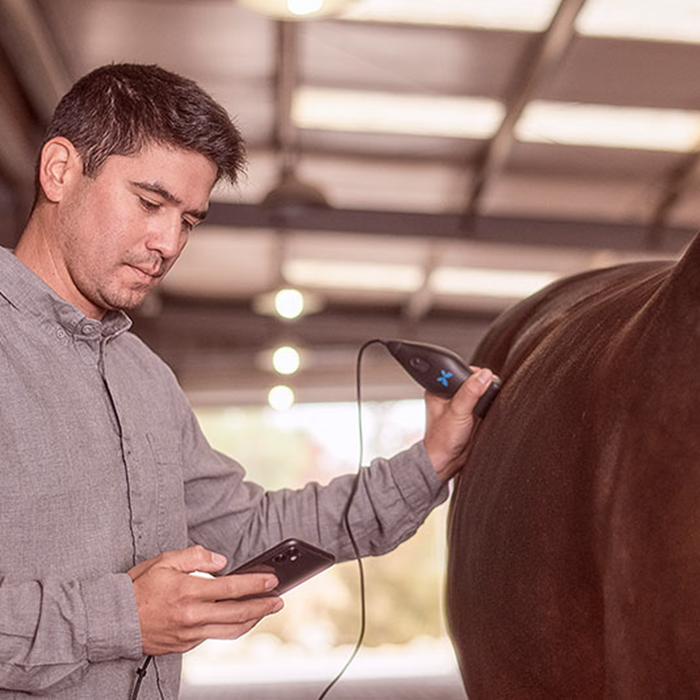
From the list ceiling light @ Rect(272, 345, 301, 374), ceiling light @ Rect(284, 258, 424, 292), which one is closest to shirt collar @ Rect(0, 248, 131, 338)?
ceiling light @ Rect(284, 258, 424, 292)

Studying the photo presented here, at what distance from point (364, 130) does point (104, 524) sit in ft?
19.1

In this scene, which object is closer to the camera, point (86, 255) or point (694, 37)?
point (86, 255)

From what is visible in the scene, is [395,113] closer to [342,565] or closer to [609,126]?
[609,126]

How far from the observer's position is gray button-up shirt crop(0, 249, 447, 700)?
1317 mm

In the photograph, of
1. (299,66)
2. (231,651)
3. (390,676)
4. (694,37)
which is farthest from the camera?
(231,651)

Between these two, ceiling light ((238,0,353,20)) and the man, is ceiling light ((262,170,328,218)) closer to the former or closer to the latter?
ceiling light ((238,0,353,20))

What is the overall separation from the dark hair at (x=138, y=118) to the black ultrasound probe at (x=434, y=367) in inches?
16.8

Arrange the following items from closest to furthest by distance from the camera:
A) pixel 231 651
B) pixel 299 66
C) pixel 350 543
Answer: pixel 350 543, pixel 299 66, pixel 231 651

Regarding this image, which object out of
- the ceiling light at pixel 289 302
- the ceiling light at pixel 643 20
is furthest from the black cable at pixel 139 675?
the ceiling light at pixel 289 302

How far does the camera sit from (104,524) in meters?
1.44

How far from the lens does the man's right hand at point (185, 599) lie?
1320 millimetres

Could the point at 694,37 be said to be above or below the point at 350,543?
above

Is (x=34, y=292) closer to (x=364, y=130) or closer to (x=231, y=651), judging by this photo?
(x=364, y=130)

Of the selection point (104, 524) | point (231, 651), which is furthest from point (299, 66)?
point (231, 651)
